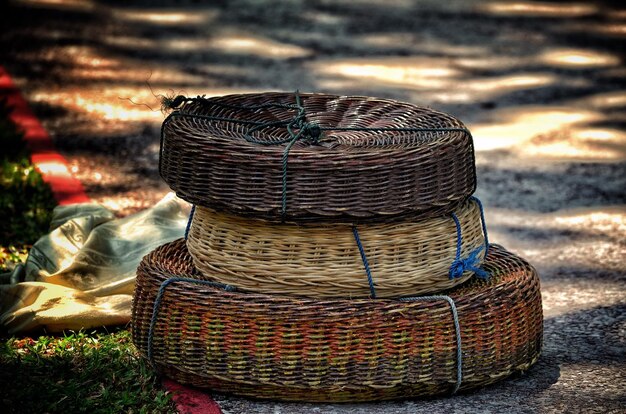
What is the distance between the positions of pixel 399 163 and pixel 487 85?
5.03 meters

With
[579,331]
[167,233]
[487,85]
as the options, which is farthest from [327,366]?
[487,85]

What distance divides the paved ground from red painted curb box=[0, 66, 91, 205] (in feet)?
0.36

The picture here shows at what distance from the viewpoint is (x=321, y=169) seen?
3.24m

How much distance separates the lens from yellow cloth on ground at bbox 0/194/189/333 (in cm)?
409

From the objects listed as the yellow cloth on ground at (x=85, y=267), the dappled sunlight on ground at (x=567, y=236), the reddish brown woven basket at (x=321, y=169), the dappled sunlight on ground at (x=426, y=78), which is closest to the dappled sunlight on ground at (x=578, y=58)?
the dappled sunlight on ground at (x=426, y=78)

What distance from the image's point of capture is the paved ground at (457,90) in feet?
13.3

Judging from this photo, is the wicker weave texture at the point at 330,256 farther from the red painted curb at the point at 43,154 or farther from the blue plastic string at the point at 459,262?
the red painted curb at the point at 43,154

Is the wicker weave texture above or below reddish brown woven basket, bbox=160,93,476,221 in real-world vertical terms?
below

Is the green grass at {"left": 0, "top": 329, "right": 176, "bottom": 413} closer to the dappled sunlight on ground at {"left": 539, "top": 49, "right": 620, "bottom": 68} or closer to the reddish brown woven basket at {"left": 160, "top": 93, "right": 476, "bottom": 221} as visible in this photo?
the reddish brown woven basket at {"left": 160, "top": 93, "right": 476, "bottom": 221}

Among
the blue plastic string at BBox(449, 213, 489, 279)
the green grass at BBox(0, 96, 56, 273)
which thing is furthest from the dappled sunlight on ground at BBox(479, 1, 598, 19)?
the blue plastic string at BBox(449, 213, 489, 279)

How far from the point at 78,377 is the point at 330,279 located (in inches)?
38.3

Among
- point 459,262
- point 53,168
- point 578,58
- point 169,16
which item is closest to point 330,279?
point 459,262

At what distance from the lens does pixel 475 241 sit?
3660 mm

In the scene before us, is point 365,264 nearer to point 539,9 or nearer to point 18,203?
point 18,203
